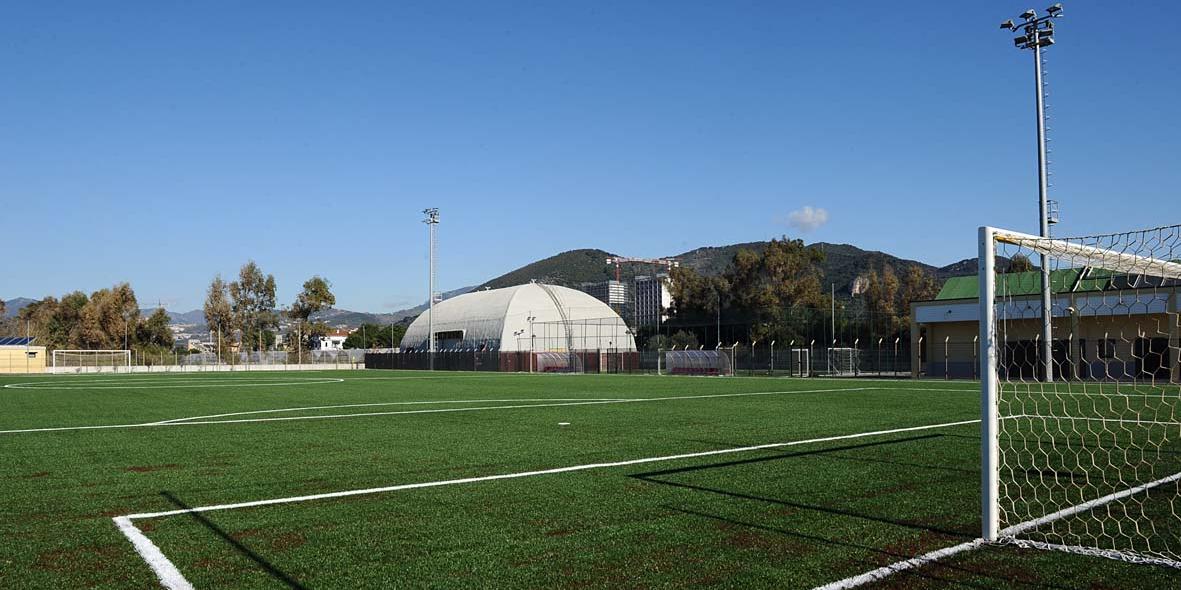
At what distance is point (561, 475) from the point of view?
8.27 meters

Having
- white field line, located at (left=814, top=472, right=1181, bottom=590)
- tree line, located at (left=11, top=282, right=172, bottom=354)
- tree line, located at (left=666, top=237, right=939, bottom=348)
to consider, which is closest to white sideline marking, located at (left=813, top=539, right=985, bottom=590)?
white field line, located at (left=814, top=472, right=1181, bottom=590)

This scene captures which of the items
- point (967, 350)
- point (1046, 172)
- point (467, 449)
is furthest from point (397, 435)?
point (967, 350)

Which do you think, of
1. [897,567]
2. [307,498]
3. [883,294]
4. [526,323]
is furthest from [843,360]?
[897,567]

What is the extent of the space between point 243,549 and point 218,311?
9321 cm

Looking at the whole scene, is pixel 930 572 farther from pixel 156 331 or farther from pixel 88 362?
pixel 156 331

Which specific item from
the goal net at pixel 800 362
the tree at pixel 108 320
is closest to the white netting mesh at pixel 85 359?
the tree at pixel 108 320

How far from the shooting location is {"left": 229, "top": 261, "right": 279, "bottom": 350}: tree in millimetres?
92125

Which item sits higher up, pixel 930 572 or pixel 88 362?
pixel 930 572

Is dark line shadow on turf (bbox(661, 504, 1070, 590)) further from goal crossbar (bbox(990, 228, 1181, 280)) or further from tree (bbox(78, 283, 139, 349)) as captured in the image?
tree (bbox(78, 283, 139, 349))

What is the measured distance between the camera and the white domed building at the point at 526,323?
6581 centimetres

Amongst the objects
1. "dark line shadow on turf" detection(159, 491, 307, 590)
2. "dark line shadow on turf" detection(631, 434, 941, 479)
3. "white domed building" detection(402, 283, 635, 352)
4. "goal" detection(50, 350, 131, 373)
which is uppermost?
"white domed building" detection(402, 283, 635, 352)

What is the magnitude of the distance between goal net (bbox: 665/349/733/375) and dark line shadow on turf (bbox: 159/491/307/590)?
4029 centimetres

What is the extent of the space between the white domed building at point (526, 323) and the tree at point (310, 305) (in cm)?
1549

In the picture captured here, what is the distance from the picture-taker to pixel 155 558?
5160 millimetres
